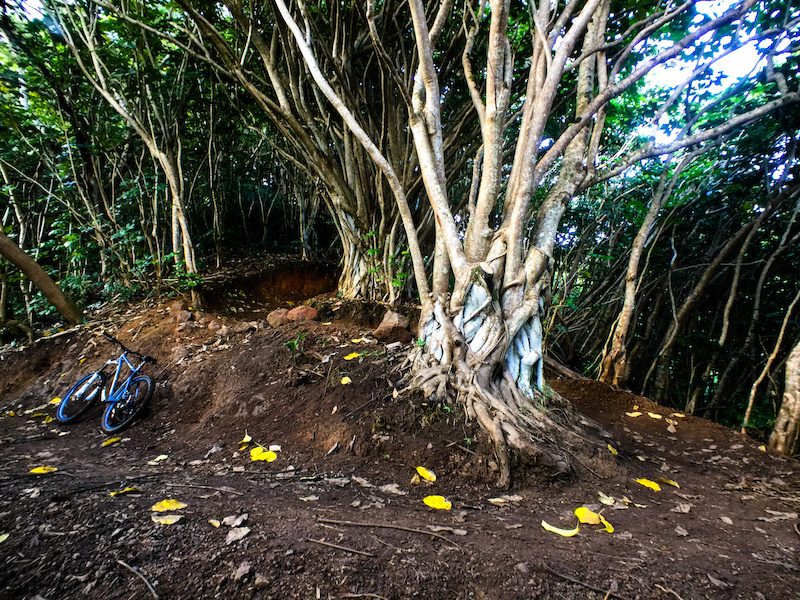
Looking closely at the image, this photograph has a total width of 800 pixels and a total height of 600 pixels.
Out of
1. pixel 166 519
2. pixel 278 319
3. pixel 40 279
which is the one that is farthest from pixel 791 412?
pixel 40 279

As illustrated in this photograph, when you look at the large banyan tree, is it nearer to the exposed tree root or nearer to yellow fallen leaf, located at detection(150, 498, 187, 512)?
the exposed tree root

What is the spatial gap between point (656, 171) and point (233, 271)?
7.09 metres

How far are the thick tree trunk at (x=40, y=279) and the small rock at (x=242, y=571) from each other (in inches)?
221

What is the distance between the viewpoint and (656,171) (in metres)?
4.68

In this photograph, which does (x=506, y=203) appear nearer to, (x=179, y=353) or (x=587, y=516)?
(x=587, y=516)

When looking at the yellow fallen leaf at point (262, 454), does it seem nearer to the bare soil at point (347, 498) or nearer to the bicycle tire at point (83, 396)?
the bare soil at point (347, 498)

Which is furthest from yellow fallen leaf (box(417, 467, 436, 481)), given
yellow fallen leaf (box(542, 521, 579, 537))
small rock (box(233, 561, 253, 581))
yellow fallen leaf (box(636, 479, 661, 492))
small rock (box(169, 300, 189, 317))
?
small rock (box(169, 300, 189, 317))

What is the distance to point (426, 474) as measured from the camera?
6.63 ft

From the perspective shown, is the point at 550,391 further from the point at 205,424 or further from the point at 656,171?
the point at 656,171

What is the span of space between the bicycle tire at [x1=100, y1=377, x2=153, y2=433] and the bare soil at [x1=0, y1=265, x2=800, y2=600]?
107 millimetres

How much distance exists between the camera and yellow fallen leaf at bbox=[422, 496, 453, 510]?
5.65 feet

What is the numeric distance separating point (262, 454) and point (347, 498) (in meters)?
0.83

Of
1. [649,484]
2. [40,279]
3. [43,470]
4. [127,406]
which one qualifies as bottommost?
[127,406]

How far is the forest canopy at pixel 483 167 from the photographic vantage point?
8.54 ft
